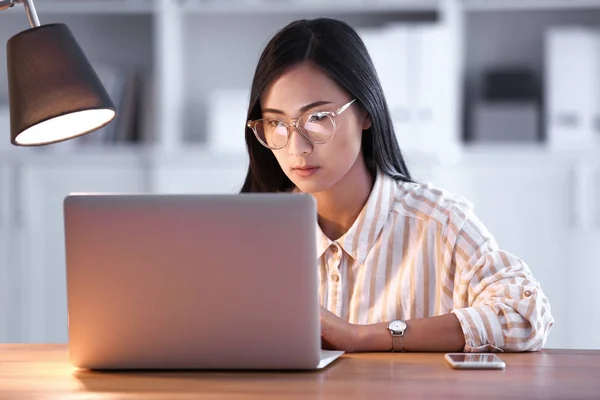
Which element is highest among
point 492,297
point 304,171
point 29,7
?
point 29,7

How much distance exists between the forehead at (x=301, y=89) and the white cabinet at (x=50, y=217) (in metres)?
1.72

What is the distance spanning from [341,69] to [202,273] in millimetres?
705

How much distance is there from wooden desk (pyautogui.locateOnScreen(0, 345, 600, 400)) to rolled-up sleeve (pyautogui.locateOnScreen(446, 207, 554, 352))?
0.30ft

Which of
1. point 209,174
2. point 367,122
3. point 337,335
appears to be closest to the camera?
point 337,335

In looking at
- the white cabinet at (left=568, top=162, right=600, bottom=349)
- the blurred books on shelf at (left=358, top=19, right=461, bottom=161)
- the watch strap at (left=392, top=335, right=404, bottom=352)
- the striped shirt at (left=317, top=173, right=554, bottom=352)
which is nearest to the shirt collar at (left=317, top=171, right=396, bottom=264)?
the striped shirt at (left=317, top=173, right=554, bottom=352)

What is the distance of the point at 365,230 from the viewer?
1839mm

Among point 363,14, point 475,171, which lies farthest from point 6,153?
point 475,171

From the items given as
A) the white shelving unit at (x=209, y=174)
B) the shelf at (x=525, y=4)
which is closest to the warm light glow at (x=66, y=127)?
the white shelving unit at (x=209, y=174)

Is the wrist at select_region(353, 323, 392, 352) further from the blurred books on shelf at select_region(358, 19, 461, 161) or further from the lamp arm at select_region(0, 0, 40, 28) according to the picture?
the blurred books on shelf at select_region(358, 19, 461, 161)

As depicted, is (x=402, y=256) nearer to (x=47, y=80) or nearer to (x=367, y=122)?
(x=367, y=122)

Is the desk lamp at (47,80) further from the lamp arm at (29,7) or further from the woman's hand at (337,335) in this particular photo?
the woman's hand at (337,335)

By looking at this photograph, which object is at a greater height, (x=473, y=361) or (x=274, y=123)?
(x=274, y=123)

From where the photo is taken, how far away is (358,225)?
1838 millimetres

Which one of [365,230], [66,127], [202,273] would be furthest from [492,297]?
[66,127]
